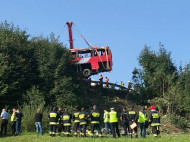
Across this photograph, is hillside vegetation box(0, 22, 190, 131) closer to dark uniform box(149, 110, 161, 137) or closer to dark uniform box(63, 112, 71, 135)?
dark uniform box(63, 112, 71, 135)

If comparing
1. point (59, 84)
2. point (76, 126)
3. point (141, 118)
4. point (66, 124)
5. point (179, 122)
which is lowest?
point (179, 122)

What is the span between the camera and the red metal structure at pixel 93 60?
3762 cm

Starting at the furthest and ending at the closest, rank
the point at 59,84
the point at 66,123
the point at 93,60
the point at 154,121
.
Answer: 1. the point at 93,60
2. the point at 59,84
3. the point at 66,123
4. the point at 154,121

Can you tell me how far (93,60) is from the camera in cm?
3784

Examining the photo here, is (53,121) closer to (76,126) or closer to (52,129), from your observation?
(52,129)

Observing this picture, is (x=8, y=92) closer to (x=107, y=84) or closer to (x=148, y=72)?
(x=107, y=84)

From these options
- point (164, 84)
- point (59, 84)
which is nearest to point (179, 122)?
point (164, 84)

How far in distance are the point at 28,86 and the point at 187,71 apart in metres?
20.1

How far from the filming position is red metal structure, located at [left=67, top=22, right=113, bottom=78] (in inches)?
1481

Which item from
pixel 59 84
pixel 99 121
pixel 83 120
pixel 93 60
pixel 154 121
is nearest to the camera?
pixel 154 121

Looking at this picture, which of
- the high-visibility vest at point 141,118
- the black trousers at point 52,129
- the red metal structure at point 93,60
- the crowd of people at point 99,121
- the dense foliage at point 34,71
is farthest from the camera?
the red metal structure at point 93,60

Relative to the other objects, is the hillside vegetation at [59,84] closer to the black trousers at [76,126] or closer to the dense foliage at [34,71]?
the dense foliage at [34,71]

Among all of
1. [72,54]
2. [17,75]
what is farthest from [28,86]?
[72,54]

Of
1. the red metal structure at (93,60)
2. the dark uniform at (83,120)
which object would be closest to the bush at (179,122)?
the red metal structure at (93,60)
